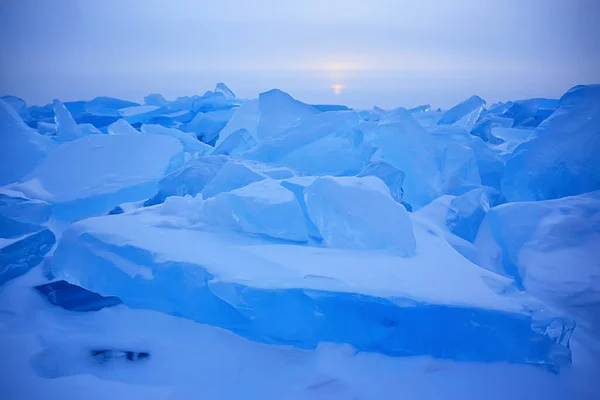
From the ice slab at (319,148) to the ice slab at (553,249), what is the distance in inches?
32.5

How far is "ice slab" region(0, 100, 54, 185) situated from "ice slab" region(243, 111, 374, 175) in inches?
47.0

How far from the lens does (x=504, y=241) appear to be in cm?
129

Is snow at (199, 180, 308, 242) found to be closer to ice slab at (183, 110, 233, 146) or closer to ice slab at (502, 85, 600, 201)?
ice slab at (502, 85, 600, 201)

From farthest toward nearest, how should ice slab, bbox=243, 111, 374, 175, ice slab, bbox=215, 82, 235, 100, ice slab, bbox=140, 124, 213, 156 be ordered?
ice slab, bbox=215, 82, 235, 100 < ice slab, bbox=140, 124, 213, 156 < ice slab, bbox=243, 111, 374, 175

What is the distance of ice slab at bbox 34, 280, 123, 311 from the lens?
103 cm

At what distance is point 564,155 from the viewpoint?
167cm

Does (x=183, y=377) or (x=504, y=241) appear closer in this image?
(x=183, y=377)

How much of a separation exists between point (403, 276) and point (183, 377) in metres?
0.54

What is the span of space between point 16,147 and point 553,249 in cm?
257

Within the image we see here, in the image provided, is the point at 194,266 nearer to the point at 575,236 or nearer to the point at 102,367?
the point at 102,367

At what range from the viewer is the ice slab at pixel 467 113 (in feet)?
10.9

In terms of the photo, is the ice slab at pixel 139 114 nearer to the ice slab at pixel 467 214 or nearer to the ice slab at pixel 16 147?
the ice slab at pixel 16 147

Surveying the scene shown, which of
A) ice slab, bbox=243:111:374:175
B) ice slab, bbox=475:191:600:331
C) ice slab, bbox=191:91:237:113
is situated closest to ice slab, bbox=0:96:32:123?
ice slab, bbox=191:91:237:113

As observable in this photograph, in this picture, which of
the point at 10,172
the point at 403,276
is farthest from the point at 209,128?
the point at 403,276
